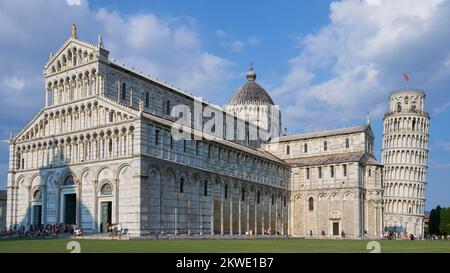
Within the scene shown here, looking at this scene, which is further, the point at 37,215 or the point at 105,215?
the point at 37,215

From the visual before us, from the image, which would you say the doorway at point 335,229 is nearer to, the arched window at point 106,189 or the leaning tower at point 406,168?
the arched window at point 106,189

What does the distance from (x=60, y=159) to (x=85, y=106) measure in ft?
19.4

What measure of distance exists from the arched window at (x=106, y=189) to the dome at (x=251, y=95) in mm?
36690

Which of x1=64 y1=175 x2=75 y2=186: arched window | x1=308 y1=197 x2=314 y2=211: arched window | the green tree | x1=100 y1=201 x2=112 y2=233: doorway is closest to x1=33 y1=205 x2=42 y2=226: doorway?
x1=64 y1=175 x2=75 y2=186: arched window

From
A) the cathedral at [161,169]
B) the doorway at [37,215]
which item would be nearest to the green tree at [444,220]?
the cathedral at [161,169]

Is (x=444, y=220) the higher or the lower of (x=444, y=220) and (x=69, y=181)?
the lower

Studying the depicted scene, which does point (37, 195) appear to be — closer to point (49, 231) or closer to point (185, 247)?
point (49, 231)

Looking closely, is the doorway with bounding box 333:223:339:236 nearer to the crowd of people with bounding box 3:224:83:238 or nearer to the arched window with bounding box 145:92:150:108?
the arched window with bounding box 145:92:150:108

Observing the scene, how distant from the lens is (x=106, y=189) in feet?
155

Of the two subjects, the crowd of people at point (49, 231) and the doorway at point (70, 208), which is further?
the doorway at point (70, 208)

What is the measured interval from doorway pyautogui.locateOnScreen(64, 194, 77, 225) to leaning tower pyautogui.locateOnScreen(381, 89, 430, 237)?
6620 centimetres

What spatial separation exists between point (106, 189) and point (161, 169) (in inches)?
208

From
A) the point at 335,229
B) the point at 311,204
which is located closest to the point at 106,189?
the point at 311,204

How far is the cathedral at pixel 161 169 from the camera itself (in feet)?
152
